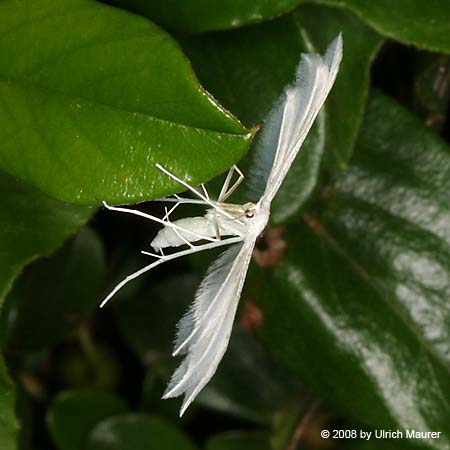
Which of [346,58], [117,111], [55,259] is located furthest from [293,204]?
[55,259]

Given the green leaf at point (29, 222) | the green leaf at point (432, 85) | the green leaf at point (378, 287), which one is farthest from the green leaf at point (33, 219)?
the green leaf at point (432, 85)

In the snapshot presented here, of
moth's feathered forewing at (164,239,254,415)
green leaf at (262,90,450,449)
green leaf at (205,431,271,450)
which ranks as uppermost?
moth's feathered forewing at (164,239,254,415)

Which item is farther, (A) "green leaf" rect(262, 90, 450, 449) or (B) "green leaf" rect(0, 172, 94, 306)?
(A) "green leaf" rect(262, 90, 450, 449)

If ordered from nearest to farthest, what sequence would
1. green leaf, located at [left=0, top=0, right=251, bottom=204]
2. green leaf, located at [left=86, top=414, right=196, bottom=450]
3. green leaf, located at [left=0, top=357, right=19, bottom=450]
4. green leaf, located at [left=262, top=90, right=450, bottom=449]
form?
green leaf, located at [left=0, top=0, right=251, bottom=204] → green leaf, located at [left=0, top=357, right=19, bottom=450] → green leaf, located at [left=262, top=90, right=450, bottom=449] → green leaf, located at [left=86, top=414, right=196, bottom=450]

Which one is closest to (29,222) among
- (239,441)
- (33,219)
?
(33,219)

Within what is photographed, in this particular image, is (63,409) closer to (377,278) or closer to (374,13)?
(377,278)

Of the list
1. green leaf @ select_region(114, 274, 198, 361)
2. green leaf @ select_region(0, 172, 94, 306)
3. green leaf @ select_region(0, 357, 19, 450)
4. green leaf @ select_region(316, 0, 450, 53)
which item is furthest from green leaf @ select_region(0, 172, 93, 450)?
green leaf @ select_region(114, 274, 198, 361)

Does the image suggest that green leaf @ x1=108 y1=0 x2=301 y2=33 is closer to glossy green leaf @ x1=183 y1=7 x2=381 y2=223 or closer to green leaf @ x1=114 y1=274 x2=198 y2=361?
glossy green leaf @ x1=183 y1=7 x2=381 y2=223
